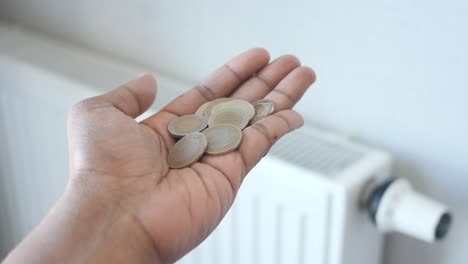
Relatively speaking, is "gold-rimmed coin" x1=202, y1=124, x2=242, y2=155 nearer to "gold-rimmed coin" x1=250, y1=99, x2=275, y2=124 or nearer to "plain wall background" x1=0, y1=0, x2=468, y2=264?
"gold-rimmed coin" x1=250, y1=99, x2=275, y2=124

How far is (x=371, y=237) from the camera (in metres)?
0.83

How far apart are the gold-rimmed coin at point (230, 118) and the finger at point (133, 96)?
0.07 metres

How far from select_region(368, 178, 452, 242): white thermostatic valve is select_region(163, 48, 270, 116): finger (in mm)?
213

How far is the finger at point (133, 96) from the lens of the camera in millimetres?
662

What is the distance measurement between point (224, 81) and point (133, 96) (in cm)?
11

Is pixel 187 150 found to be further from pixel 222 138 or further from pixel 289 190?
pixel 289 190

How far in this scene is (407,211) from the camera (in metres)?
0.75

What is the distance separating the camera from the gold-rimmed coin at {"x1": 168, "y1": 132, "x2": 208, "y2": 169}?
627mm

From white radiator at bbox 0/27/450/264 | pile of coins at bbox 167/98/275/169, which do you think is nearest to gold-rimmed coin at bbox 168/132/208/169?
pile of coins at bbox 167/98/275/169

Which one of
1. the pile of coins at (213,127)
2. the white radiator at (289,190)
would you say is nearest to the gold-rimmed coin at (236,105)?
the pile of coins at (213,127)

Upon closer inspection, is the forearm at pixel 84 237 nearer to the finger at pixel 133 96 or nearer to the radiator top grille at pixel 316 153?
the finger at pixel 133 96

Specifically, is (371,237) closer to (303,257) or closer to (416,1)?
(303,257)

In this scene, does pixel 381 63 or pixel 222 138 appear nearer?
pixel 222 138

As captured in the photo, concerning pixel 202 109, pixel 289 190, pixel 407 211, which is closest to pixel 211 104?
pixel 202 109
